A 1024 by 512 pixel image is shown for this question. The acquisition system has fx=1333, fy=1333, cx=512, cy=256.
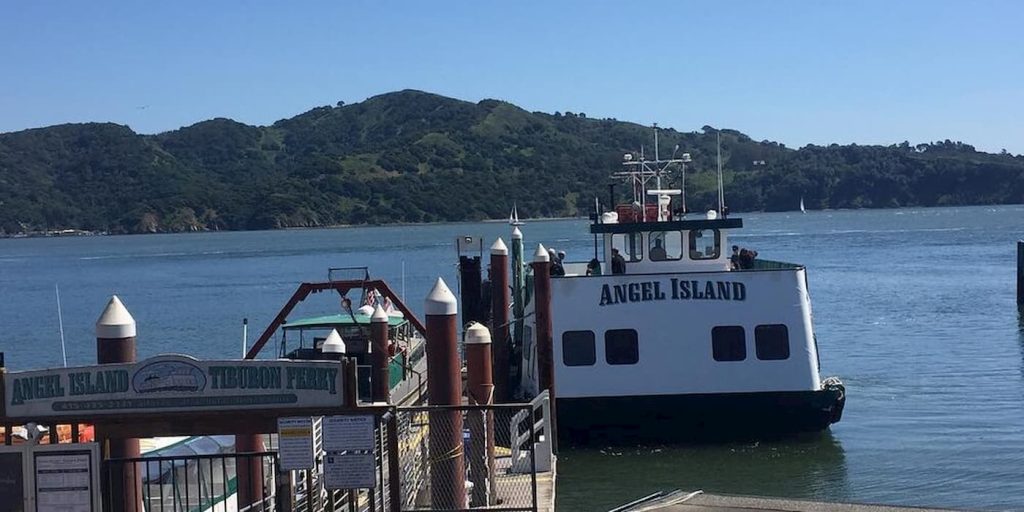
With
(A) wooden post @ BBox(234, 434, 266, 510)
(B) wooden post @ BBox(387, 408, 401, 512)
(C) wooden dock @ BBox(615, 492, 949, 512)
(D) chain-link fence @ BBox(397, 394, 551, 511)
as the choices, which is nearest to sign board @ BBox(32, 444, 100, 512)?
(B) wooden post @ BBox(387, 408, 401, 512)

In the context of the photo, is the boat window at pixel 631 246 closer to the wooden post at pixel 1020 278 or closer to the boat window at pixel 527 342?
the boat window at pixel 527 342

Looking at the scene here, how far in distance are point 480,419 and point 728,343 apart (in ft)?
29.6

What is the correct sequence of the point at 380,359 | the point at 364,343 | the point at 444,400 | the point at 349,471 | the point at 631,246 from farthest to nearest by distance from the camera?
1. the point at 631,246
2. the point at 364,343
3. the point at 380,359
4. the point at 444,400
5. the point at 349,471

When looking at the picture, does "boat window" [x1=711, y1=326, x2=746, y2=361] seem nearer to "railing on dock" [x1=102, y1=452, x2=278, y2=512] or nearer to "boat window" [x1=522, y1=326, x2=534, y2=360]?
"boat window" [x1=522, y1=326, x2=534, y2=360]

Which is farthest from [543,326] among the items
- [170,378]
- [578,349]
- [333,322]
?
[170,378]

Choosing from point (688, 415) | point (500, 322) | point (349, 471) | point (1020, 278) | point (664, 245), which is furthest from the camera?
point (1020, 278)

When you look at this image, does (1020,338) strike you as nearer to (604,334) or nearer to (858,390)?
(858,390)

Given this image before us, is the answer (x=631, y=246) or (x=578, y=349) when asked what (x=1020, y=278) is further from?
(x=578, y=349)

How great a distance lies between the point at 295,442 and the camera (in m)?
11.0

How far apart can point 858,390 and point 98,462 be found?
82.2 ft

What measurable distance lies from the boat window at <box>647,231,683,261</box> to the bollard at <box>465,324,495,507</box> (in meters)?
11.3

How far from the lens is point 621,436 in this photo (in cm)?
2320

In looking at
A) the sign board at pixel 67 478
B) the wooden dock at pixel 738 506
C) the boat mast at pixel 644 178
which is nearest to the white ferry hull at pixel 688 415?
the boat mast at pixel 644 178

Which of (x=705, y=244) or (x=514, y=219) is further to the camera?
(x=514, y=219)
